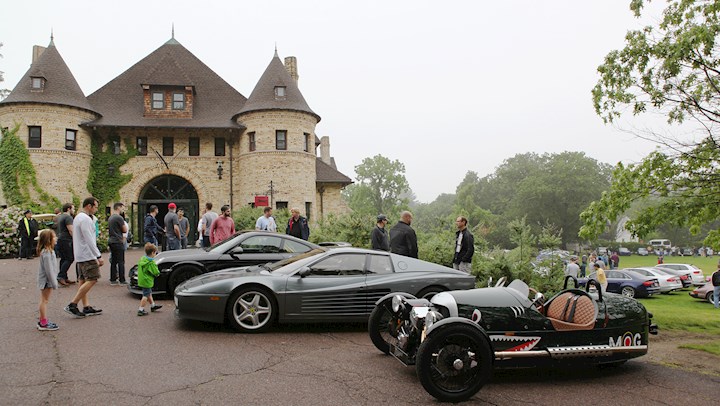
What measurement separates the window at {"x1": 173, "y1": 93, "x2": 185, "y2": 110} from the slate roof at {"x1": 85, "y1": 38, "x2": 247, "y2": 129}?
0.69 meters

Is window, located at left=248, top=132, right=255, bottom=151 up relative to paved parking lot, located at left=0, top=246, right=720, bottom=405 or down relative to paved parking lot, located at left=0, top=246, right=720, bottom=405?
up

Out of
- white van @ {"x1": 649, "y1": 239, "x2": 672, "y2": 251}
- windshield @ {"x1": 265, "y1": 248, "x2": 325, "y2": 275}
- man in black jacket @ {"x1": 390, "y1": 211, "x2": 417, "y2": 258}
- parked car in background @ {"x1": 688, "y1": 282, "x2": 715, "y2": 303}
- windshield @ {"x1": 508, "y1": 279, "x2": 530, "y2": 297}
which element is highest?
man in black jacket @ {"x1": 390, "y1": 211, "x2": 417, "y2": 258}

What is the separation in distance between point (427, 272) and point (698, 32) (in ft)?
20.0

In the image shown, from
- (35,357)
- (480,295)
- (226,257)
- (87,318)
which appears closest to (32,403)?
(35,357)

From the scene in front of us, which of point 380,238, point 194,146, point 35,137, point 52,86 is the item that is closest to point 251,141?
point 194,146

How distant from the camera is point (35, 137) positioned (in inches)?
1008

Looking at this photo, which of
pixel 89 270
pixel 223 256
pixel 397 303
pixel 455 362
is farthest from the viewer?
pixel 223 256

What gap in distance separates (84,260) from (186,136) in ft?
75.0

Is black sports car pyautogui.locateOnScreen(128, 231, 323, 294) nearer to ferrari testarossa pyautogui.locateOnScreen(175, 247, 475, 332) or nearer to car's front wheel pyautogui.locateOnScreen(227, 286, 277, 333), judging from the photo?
ferrari testarossa pyautogui.locateOnScreen(175, 247, 475, 332)

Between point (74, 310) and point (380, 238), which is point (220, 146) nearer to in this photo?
point (380, 238)

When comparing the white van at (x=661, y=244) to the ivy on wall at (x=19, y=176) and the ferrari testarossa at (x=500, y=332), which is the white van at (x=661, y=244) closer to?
the ivy on wall at (x=19, y=176)

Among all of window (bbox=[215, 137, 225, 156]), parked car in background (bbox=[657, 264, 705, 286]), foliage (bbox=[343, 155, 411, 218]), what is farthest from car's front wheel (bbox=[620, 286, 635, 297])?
foliage (bbox=[343, 155, 411, 218])

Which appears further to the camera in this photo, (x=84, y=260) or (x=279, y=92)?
(x=279, y=92)

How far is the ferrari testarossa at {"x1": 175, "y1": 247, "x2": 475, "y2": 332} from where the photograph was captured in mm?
6758
